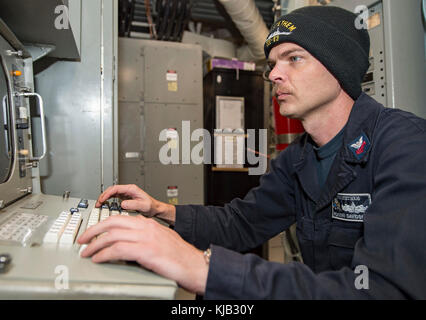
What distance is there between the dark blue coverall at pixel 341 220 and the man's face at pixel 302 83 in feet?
0.43

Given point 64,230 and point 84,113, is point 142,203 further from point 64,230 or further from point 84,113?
point 84,113

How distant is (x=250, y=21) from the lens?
3014 mm

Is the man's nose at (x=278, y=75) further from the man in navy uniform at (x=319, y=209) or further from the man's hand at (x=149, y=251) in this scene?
Result: the man's hand at (x=149, y=251)

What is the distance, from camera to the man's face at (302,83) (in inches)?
42.6

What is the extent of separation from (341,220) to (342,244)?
0.07 m

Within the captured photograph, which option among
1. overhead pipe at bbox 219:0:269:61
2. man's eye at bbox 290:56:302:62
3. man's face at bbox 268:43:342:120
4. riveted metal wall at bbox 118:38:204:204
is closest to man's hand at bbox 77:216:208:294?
man's face at bbox 268:43:342:120

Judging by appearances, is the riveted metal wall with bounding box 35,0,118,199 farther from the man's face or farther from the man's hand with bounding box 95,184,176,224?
the man's face

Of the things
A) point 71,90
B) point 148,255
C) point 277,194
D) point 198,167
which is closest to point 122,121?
point 198,167

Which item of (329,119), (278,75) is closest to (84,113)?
(278,75)

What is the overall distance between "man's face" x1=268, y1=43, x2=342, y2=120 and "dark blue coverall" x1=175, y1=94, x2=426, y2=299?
0.13 meters

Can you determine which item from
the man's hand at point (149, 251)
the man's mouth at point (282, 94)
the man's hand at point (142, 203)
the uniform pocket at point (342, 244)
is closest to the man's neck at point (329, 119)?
the man's mouth at point (282, 94)
